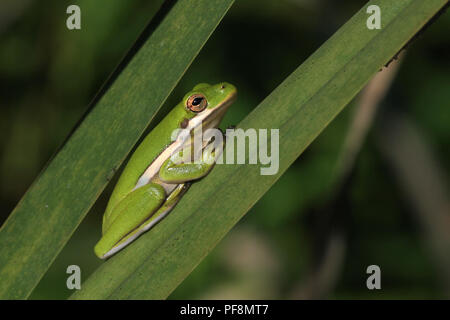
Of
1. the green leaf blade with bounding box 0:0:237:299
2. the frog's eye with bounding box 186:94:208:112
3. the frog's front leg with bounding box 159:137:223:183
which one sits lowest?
the green leaf blade with bounding box 0:0:237:299

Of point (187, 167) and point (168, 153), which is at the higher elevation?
point (168, 153)

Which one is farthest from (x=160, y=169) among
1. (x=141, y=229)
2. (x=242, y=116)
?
(x=242, y=116)

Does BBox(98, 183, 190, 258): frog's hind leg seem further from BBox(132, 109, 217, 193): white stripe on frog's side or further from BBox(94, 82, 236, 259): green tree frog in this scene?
BBox(132, 109, 217, 193): white stripe on frog's side

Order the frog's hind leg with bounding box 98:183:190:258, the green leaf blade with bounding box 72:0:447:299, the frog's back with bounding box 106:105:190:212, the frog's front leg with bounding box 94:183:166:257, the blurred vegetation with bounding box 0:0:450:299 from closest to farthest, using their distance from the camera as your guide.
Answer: the green leaf blade with bounding box 72:0:447:299 → the frog's hind leg with bounding box 98:183:190:258 → the frog's front leg with bounding box 94:183:166:257 → the frog's back with bounding box 106:105:190:212 → the blurred vegetation with bounding box 0:0:450:299

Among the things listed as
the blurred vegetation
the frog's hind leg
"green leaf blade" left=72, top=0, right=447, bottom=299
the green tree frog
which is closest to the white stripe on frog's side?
the green tree frog

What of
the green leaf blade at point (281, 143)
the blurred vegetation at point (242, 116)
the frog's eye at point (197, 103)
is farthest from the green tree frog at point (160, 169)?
the blurred vegetation at point (242, 116)

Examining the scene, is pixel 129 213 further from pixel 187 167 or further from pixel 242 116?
pixel 242 116
